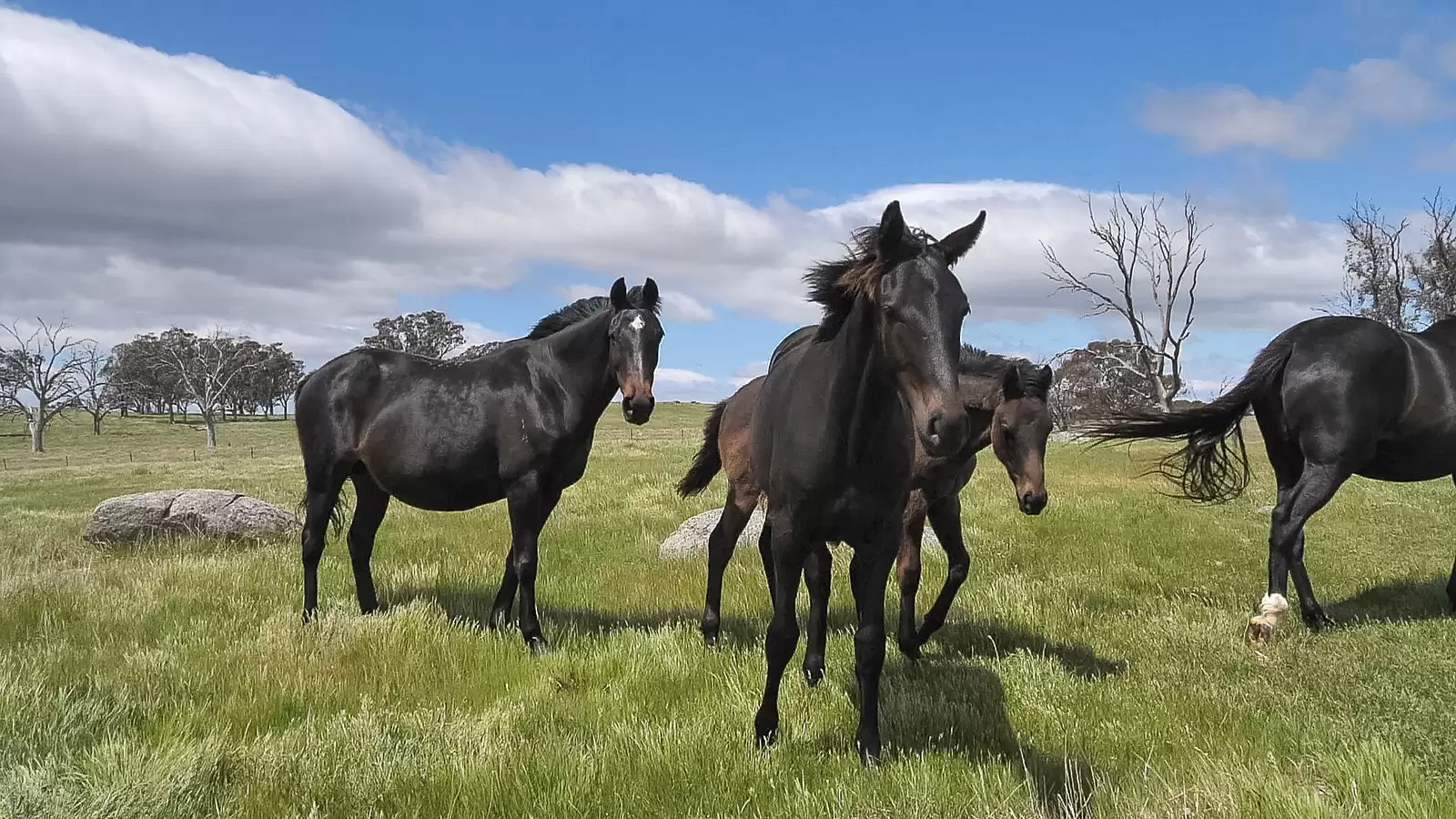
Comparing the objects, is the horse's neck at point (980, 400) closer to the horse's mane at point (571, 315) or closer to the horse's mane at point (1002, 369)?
the horse's mane at point (1002, 369)

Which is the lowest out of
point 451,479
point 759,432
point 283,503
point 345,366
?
point 283,503

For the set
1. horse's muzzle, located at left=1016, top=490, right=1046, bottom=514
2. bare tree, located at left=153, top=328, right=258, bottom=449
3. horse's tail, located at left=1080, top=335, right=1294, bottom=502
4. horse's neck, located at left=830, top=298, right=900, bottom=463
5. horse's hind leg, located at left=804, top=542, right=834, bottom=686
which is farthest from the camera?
bare tree, located at left=153, top=328, right=258, bottom=449

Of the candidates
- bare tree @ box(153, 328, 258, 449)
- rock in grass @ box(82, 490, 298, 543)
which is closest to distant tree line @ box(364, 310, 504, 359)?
bare tree @ box(153, 328, 258, 449)

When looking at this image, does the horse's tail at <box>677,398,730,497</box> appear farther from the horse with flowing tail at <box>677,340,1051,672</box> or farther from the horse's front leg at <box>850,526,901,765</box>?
the horse's front leg at <box>850,526,901,765</box>

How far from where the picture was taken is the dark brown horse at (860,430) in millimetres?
3248

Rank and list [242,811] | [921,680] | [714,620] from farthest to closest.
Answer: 1. [714,620]
2. [921,680]
3. [242,811]

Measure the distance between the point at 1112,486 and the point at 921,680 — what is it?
43.1ft

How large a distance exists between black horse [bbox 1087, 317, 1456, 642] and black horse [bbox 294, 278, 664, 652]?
398cm

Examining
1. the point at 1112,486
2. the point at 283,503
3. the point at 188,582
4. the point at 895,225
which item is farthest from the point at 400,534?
the point at 1112,486

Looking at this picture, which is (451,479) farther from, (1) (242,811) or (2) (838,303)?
(2) (838,303)

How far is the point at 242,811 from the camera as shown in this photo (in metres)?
3.46

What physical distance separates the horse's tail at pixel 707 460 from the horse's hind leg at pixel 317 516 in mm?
3078

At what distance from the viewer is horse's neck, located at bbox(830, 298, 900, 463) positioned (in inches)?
145

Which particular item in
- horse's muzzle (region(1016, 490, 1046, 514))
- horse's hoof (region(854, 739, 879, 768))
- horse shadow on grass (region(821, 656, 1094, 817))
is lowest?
horse shadow on grass (region(821, 656, 1094, 817))
